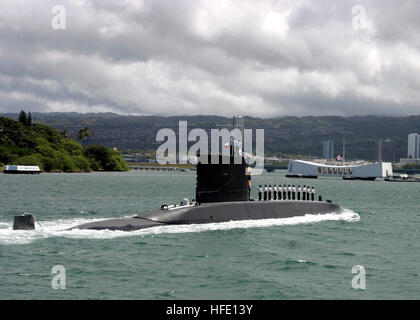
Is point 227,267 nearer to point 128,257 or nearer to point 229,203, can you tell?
point 128,257

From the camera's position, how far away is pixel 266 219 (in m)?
27.9

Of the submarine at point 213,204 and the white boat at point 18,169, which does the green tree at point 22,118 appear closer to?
the white boat at point 18,169

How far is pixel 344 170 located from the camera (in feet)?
553

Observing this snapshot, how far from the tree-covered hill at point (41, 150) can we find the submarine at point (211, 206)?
12378 cm

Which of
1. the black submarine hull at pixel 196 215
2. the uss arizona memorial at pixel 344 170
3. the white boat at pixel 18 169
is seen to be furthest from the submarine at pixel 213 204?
the uss arizona memorial at pixel 344 170

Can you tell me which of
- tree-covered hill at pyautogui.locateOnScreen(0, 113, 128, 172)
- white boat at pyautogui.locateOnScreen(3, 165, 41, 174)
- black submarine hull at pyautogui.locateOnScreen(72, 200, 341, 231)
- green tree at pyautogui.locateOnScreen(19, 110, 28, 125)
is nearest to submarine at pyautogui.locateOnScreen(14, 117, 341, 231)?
black submarine hull at pyautogui.locateOnScreen(72, 200, 341, 231)

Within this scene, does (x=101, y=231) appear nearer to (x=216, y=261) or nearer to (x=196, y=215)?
(x=196, y=215)

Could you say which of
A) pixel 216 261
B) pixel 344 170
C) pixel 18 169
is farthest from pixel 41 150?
pixel 216 261

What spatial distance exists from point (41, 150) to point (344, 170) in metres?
95.2

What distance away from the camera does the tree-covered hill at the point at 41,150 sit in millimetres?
146000

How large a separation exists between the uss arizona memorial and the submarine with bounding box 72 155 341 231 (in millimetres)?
138617
